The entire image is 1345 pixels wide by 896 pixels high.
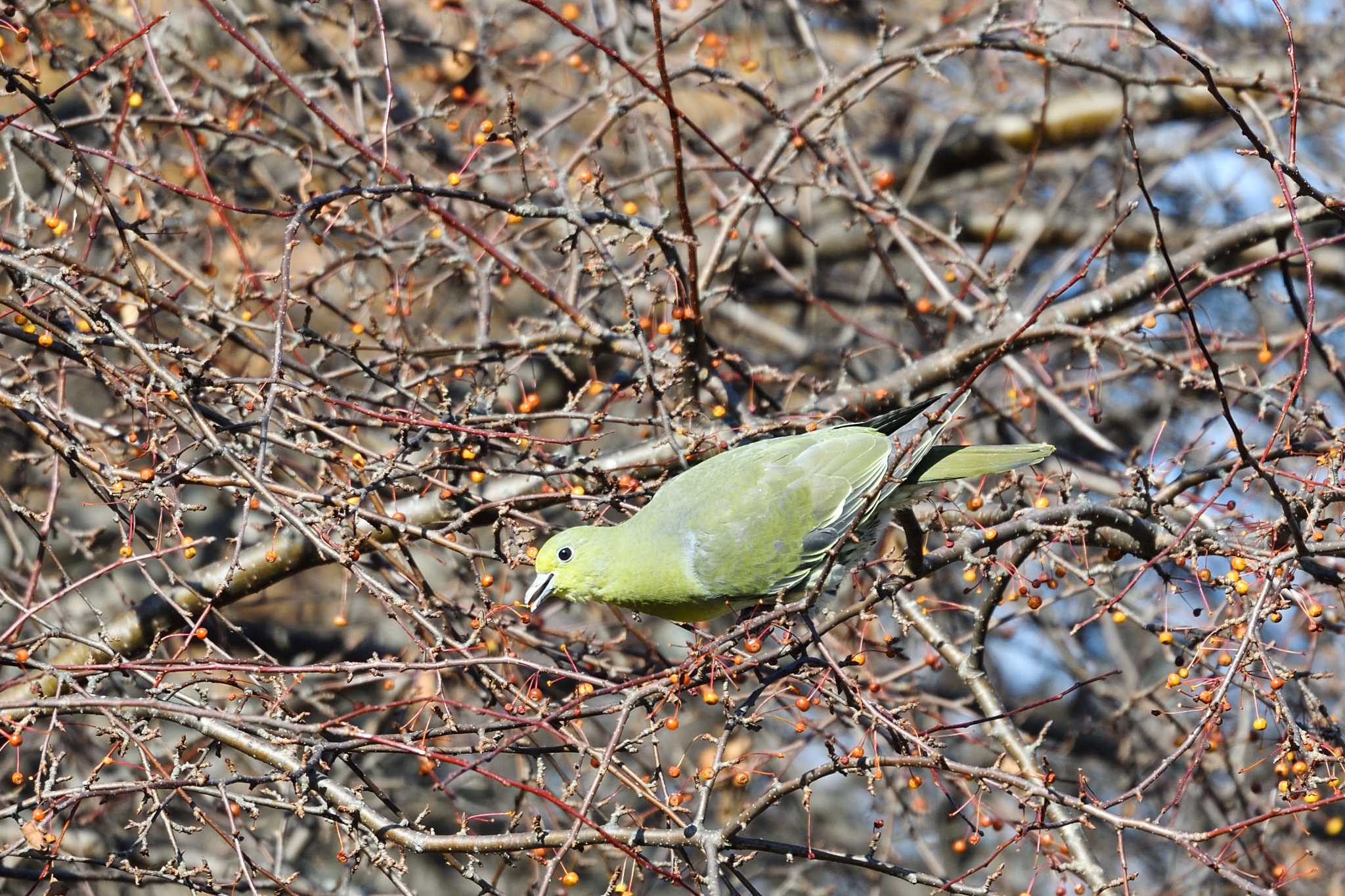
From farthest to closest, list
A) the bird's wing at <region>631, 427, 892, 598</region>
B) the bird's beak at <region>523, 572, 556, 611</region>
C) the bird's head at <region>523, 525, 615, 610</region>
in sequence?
the bird's wing at <region>631, 427, 892, 598</region>
the bird's head at <region>523, 525, 615, 610</region>
the bird's beak at <region>523, 572, 556, 611</region>

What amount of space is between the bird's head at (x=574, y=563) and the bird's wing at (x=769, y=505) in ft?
0.65

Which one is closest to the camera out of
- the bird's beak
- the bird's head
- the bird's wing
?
the bird's beak

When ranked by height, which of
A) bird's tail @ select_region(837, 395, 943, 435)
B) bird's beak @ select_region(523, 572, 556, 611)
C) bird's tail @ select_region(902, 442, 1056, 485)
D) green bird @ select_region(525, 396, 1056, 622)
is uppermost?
bird's tail @ select_region(837, 395, 943, 435)

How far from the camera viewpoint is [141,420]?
16.0 feet

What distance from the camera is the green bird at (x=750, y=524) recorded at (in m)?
4.12

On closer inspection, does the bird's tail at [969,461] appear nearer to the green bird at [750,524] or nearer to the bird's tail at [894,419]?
the green bird at [750,524]

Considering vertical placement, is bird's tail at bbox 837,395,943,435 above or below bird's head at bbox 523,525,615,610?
above

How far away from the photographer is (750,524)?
14.1 ft

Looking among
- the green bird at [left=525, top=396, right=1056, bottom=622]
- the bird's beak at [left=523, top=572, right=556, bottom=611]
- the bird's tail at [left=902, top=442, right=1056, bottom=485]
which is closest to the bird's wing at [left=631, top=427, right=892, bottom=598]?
the green bird at [left=525, top=396, right=1056, bottom=622]

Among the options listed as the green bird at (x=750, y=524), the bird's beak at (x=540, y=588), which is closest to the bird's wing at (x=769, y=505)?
the green bird at (x=750, y=524)

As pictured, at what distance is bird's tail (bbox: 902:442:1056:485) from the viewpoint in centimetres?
413

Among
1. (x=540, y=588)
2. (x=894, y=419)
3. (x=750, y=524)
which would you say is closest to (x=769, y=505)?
(x=750, y=524)

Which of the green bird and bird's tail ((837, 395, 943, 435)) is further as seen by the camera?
bird's tail ((837, 395, 943, 435))

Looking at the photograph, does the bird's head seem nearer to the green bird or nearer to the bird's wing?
the green bird
